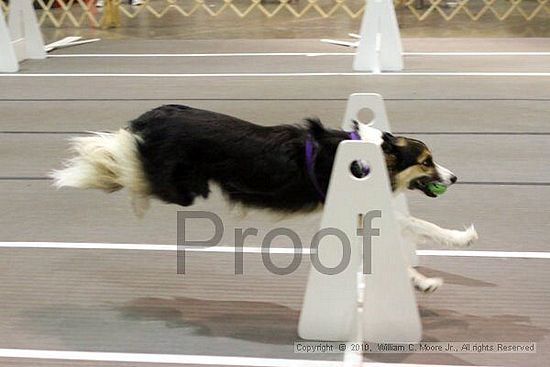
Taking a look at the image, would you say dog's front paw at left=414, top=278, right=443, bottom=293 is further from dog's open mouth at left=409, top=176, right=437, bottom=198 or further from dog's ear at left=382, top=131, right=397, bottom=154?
dog's ear at left=382, top=131, right=397, bottom=154

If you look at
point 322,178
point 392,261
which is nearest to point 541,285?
point 392,261

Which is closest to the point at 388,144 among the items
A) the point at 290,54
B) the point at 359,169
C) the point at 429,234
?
the point at 359,169

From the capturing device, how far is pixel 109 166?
281 cm

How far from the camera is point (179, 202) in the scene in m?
2.82

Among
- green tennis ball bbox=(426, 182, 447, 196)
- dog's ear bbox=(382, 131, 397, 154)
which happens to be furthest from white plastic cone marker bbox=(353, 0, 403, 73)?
dog's ear bbox=(382, 131, 397, 154)

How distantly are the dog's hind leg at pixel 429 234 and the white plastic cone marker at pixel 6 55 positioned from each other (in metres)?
5.66

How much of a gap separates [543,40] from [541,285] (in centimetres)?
640

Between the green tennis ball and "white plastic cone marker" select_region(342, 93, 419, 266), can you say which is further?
"white plastic cone marker" select_region(342, 93, 419, 266)

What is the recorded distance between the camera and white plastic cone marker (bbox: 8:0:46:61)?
786 centimetres

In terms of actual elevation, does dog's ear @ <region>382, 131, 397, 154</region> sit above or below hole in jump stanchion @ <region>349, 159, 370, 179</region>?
above

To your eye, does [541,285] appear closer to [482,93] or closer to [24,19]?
[482,93]

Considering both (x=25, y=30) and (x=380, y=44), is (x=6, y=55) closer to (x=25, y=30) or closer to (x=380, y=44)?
(x=25, y=30)

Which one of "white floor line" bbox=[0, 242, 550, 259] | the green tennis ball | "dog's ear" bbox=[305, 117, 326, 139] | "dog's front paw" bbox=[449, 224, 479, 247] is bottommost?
"white floor line" bbox=[0, 242, 550, 259]

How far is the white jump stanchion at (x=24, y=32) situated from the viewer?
7.85 meters
